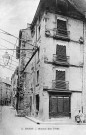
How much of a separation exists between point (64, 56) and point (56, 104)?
16.0ft

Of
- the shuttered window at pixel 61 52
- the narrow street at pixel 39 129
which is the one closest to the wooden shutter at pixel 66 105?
the narrow street at pixel 39 129

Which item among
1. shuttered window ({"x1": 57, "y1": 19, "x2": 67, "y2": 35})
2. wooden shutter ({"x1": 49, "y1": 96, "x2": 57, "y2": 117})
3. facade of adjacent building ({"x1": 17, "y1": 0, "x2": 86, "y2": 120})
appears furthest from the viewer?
shuttered window ({"x1": 57, "y1": 19, "x2": 67, "y2": 35})

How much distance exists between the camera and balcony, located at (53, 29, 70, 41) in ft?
61.3

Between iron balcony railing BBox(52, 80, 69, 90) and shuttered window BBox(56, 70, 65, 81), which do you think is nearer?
iron balcony railing BBox(52, 80, 69, 90)

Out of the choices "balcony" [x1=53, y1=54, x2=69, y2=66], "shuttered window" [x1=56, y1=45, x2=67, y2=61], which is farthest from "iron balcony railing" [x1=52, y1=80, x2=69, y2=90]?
"shuttered window" [x1=56, y1=45, x2=67, y2=61]

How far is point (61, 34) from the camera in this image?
19.1 m

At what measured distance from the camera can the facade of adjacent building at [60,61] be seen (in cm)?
1791

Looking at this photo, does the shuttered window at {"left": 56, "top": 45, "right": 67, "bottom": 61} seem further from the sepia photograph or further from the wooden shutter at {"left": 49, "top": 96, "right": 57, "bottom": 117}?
the wooden shutter at {"left": 49, "top": 96, "right": 57, "bottom": 117}

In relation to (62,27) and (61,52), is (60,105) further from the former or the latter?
(62,27)

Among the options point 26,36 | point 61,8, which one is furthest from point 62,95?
point 26,36

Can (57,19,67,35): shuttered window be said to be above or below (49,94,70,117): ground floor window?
above

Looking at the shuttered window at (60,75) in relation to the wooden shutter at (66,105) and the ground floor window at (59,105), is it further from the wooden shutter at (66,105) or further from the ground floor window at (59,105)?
the wooden shutter at (66,105)

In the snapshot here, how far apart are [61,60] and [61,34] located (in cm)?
270

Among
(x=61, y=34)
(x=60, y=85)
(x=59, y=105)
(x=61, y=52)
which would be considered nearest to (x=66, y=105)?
(x=59, y=105)
